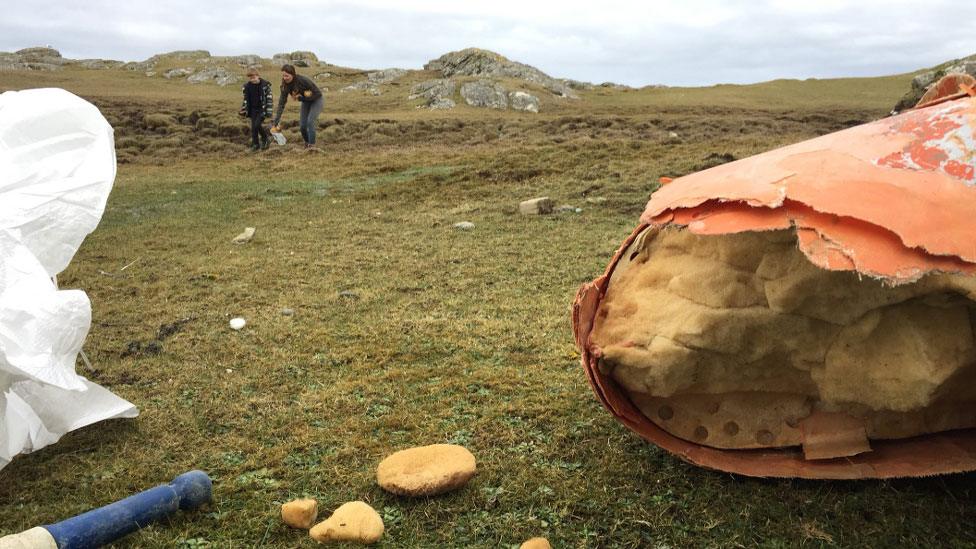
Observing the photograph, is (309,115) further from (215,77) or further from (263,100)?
(215,77)

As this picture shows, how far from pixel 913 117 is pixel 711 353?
0.91 meters

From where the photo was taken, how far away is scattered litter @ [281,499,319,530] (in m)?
2.32

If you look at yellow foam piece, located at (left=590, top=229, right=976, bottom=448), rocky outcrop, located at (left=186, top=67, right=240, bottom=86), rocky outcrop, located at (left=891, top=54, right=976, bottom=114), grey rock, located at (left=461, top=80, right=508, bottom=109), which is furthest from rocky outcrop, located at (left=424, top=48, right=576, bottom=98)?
yellow foam piece, located at (left=590, top=229, right=976, bottom=448)

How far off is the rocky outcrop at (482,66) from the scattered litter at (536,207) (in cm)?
3245

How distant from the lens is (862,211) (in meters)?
1.86

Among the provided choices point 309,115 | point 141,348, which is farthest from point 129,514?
point 309,115

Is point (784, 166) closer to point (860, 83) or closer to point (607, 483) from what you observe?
point (607, 483)

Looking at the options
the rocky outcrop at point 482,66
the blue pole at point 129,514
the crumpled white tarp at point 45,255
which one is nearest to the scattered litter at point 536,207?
the crumpled white tarp at point 45,255

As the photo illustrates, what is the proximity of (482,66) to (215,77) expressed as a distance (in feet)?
50.3

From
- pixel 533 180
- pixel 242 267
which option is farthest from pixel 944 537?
pixel 533 180

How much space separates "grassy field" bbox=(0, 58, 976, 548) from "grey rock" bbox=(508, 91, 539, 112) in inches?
683

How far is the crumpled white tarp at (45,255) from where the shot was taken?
255 centimetres

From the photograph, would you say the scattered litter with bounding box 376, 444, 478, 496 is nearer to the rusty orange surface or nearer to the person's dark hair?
the rusty orange surface

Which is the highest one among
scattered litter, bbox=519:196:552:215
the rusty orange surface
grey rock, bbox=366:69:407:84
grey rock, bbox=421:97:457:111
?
grey rock, bbox=366:69:407:84
